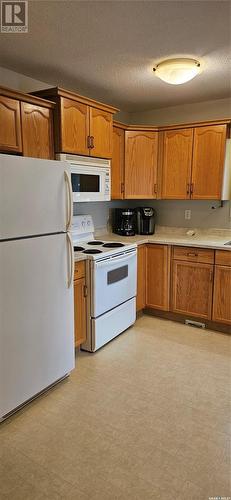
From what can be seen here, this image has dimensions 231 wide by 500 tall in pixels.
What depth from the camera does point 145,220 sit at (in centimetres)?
396

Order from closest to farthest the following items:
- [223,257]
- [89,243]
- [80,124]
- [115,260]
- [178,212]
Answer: [80,124], [115,260], [223,257], [89,243], [178,212]

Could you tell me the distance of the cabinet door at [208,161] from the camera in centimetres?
339

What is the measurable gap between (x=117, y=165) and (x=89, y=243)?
961 mm

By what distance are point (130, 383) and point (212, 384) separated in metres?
0.62

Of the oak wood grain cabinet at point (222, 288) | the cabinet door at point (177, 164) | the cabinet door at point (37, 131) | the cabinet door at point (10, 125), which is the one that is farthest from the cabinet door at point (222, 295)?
the cabinet door at point (10, 125)

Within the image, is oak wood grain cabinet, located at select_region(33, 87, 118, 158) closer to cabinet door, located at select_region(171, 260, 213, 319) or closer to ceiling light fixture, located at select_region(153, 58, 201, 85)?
ceiling light fixture, located at select_region(153, 58, 201, 85)

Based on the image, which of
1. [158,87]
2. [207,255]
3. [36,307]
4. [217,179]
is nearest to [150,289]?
[207,255]

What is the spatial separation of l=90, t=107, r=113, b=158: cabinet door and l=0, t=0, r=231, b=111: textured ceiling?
30 cm

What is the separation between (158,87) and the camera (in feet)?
10.5

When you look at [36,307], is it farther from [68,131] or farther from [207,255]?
[207,255]

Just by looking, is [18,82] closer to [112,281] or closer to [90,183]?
[90,183]

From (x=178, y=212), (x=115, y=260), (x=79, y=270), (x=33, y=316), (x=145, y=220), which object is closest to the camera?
(x=33, y=316)

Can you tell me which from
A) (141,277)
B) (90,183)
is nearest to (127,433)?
(141,277)

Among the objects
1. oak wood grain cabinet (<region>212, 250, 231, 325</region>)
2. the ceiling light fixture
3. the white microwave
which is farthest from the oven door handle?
the ceiling light fixture
